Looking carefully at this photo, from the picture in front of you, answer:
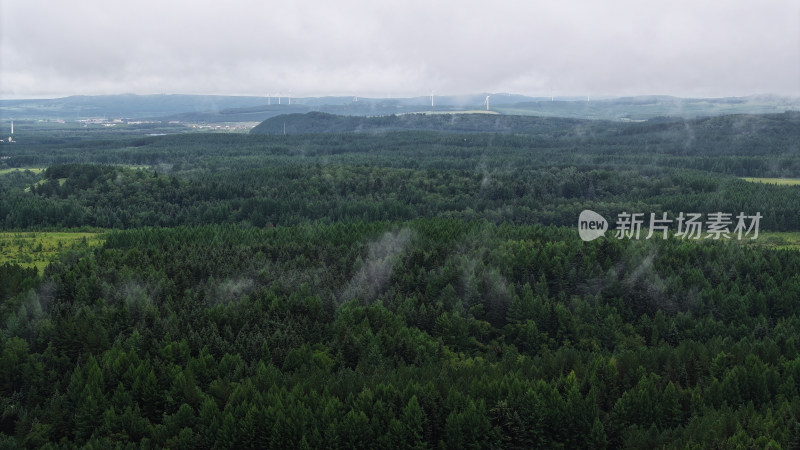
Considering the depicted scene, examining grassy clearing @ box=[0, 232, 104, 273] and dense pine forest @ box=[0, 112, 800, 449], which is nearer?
dense pine forest @ box=[0, 112, 800, 449]

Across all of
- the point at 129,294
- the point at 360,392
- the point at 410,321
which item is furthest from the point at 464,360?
the point at 129,294

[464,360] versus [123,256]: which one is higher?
[123,256]

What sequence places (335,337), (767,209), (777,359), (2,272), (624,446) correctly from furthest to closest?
(767,209) < (2,272) < (335,337) < (777,359) < (624,446)

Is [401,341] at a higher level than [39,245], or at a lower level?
lower

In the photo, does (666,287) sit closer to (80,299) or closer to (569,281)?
(569,281)

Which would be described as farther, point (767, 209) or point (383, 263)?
point (767, 209)

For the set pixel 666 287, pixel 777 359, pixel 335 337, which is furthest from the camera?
pixel 666 287

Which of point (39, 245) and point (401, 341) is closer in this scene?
point (401, 341)

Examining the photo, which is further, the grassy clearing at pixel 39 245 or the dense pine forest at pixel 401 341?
the grassy clearing at pixel 39 245
